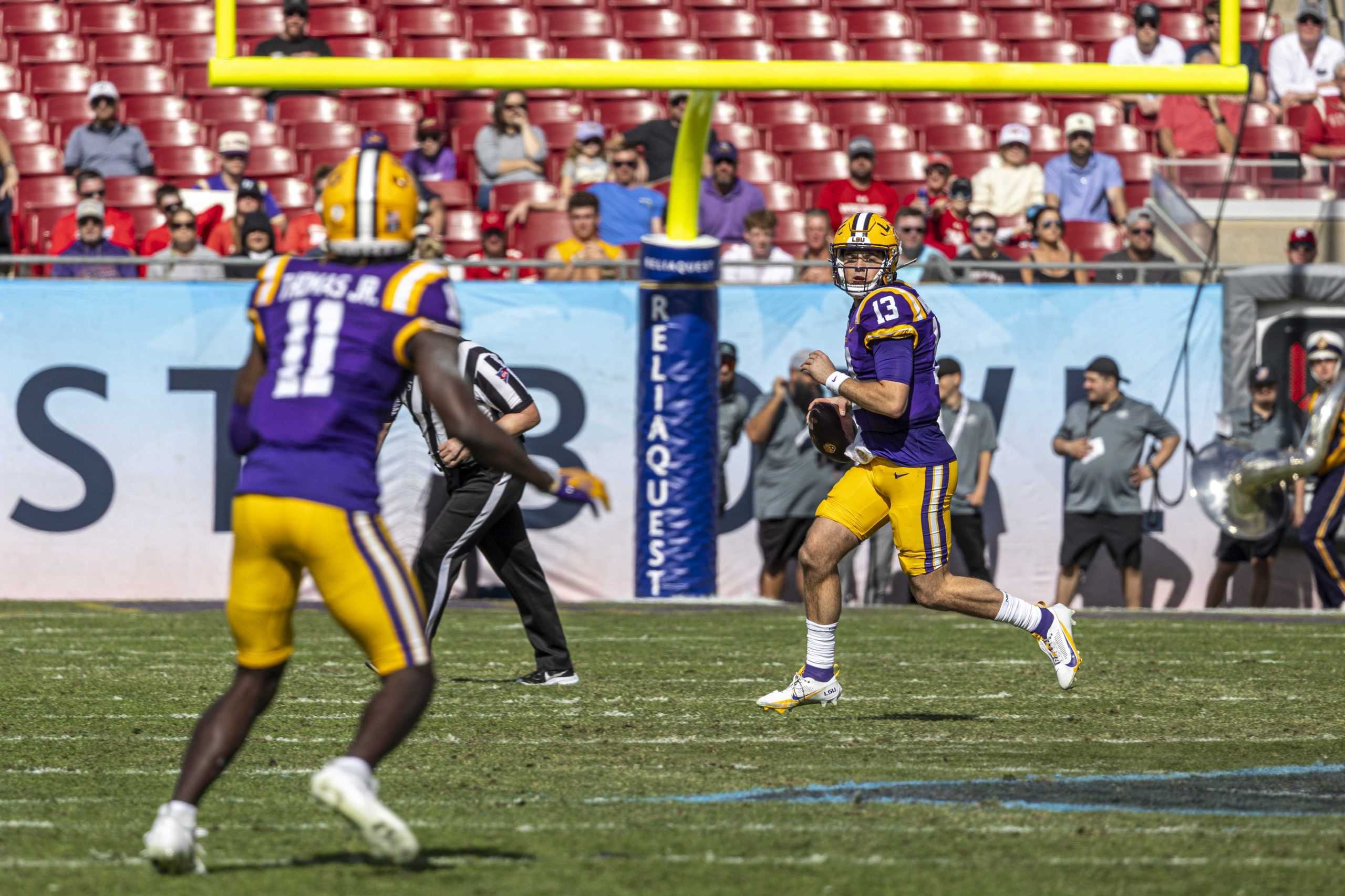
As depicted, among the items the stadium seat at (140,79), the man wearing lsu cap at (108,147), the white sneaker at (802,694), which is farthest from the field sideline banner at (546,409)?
the white sneaker at (802,694)

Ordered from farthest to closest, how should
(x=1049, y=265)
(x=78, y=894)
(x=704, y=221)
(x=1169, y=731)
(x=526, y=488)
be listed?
(x=704, y=221) → (x=1049, y=265) → (x=526, y=488) → (x=1169, y=731) → (x=78, y=894)

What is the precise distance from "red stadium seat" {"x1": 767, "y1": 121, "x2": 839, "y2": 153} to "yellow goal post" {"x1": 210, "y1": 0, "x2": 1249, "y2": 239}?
5.13 metres

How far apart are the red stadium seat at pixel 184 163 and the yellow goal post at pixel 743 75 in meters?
4.76

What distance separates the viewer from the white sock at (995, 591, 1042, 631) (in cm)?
792

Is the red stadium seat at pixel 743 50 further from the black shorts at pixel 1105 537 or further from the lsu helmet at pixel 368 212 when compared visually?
the lsu helmet at pixel 368 212

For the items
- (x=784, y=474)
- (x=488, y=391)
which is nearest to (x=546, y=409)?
(x=784, y=474)

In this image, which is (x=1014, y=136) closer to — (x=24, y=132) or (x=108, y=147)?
(x=108, y=147)

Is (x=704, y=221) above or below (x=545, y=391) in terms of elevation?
above

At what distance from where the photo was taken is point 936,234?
14.9 meters

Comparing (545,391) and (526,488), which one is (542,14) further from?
(526,488)

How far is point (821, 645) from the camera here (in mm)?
7867

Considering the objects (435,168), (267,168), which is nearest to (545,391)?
(435,168)

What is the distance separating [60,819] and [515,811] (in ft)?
3.94

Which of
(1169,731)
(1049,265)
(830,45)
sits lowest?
(1169,731)
